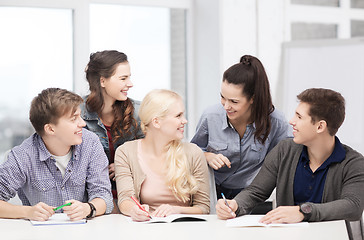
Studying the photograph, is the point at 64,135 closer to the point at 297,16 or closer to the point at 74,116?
the point at 74,116

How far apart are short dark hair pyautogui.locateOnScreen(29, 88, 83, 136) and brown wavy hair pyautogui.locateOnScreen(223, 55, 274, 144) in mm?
737

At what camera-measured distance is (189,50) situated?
4.03 m

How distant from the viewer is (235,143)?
258 centimetres

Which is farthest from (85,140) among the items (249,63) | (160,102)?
(249,63)

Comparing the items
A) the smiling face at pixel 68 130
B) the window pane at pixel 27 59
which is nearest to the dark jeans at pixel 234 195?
the smiling face at pixel 68 130

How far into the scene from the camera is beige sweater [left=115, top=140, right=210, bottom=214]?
228 centimetres

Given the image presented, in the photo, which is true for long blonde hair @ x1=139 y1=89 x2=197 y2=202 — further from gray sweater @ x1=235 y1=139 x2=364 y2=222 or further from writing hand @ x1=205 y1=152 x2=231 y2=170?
gray sweater @ x1=235 y1=139 x2=364 y2=222

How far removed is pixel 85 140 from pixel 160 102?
1.23 ft

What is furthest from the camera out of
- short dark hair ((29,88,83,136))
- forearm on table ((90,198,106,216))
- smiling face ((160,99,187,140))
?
smiling face ((160,99,187,140))

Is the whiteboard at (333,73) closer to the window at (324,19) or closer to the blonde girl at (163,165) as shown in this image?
the window at (324,19)

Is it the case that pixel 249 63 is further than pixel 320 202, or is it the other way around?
pixel 249 63

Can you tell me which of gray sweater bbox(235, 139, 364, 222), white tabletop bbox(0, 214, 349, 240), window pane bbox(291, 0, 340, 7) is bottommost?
white tabletop bbox(0, 214, 349, 240)

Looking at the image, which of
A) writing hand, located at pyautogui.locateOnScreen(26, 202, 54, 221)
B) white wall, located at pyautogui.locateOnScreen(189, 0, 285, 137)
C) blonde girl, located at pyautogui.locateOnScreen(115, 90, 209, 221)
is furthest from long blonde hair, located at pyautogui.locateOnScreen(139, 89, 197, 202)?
white wall, located at pyautogui.locateOnScreen(189, 0, 285, 137)

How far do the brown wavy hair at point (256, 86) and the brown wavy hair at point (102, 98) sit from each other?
0.53 m
